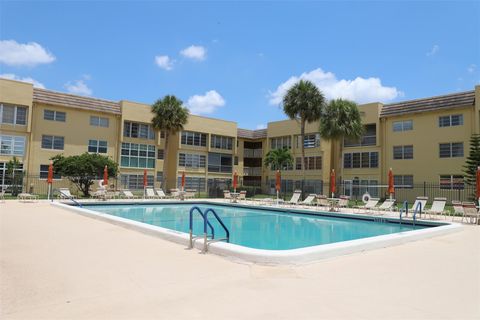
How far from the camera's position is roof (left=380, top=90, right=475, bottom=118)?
1123 inches

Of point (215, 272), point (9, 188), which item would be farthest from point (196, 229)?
point (9, 188)

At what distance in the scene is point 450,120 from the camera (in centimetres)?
2972

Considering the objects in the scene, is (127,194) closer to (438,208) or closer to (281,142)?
(438,208)

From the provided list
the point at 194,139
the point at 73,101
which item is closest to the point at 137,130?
the point at 73,101

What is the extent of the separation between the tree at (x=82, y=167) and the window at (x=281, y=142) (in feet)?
69.5

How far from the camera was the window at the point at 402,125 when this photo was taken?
106ft

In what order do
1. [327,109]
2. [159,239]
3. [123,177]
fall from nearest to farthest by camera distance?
[159,239] → [327,109] → [123,177]

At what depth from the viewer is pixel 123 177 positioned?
37.5m

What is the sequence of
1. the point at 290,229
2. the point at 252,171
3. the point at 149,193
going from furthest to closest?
1. the point at 252,171
2. the point at 149,193
3. the point at 290,229

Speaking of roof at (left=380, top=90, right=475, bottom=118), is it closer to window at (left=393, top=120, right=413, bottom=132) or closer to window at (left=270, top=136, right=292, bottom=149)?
window at (left=393, top=120, right=413, bottom=132)

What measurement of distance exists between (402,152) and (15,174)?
104ft

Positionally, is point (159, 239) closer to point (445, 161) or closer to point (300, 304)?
point (300, 304)

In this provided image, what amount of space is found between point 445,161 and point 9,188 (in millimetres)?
33581

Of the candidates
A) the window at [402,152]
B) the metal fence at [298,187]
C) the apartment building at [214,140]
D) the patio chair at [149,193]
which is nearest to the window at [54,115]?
the apartment building at [214,140]
